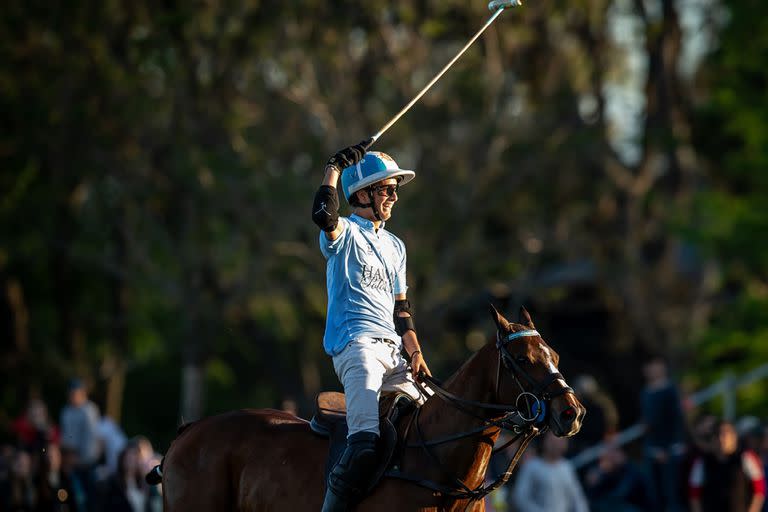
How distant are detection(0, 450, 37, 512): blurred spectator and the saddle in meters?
7.05

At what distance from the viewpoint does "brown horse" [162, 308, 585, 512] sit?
7.57m

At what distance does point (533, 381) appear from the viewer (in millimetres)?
7449

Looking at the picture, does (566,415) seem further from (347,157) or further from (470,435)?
(347,157)

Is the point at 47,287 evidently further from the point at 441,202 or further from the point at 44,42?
the point at 441,202

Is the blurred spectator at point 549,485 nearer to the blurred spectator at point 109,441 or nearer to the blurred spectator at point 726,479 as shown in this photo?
the blurred spectator at point 726,479

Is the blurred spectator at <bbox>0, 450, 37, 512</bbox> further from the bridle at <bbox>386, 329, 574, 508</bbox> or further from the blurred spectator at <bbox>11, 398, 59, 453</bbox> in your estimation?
the bridle at <bbox>386, 329, 574, 508</bbox>

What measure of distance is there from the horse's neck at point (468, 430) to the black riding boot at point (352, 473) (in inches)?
12.8

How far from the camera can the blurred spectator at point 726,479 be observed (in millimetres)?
13586

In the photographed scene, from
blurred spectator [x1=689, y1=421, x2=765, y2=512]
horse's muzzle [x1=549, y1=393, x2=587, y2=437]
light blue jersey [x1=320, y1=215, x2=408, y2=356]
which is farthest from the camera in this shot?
blurred spectator [x1=689, y1=421, x2=765, y2=512]

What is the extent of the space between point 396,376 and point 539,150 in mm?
17731

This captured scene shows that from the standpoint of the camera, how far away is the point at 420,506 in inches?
303

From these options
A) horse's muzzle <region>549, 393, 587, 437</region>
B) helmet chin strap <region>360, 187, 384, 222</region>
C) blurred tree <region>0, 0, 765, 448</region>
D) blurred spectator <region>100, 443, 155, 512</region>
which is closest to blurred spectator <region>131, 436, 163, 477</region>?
blurred spectator <region>100, 443, 155, 512</region>

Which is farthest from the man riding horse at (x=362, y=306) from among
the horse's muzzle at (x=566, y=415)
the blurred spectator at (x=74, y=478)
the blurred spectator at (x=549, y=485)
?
the blurred spectator at (x=74, y=478)

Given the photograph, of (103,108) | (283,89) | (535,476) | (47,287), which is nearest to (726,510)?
(535,476)
